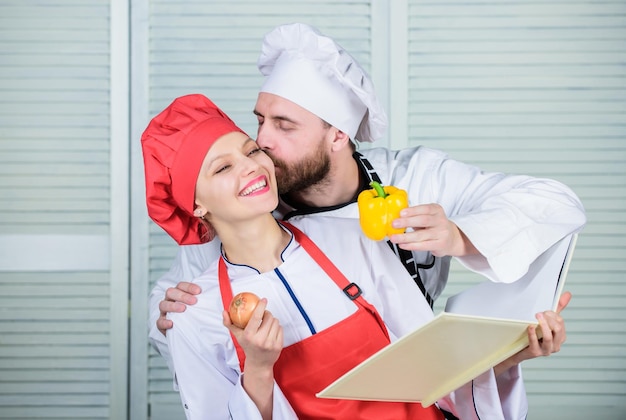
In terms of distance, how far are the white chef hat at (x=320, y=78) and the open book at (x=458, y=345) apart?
0.56m

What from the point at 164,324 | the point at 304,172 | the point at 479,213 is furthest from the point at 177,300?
the point at 479,213

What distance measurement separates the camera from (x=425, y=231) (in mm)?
1465

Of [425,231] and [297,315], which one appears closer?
[425,231]

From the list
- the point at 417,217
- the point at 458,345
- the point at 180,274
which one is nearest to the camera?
the point at 458,345

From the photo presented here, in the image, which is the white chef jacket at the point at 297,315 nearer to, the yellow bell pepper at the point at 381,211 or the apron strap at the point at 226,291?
the apron strap at the point at 226,291

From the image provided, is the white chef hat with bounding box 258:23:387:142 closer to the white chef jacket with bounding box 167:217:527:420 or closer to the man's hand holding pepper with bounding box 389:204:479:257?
the white chef jacket with bounding box 167:217:527:420

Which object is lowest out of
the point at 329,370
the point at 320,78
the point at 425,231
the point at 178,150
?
the point at 329,370

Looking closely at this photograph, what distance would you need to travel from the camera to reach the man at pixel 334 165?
5.84 ft

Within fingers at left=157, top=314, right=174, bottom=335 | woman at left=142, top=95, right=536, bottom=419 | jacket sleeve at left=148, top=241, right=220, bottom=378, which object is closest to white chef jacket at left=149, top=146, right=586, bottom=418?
jacket sleeve at left=148, top=241, right=220, bottom=378

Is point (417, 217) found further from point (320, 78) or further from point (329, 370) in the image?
point (320, 78)

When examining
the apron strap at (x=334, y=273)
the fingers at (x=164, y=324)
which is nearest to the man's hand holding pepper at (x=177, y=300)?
the fingers at (x=164, y=324)

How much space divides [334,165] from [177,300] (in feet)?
1.72

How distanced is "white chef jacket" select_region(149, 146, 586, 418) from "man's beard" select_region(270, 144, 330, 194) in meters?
0.08

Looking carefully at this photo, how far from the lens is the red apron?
1580 millimetres
